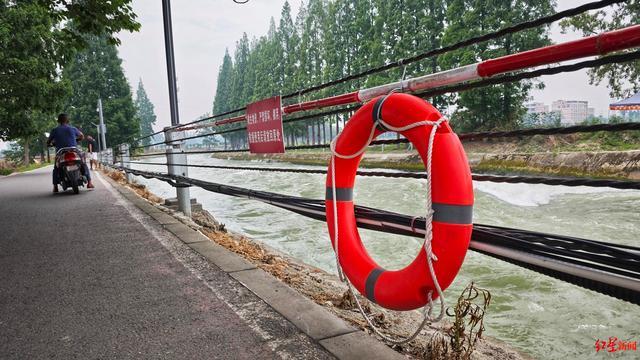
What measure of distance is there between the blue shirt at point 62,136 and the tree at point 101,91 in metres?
28.4

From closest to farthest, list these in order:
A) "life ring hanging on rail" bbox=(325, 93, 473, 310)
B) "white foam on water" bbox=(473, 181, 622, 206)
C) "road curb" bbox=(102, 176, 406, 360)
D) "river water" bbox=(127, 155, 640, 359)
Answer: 1. "life ring hanging on rail" bbox=(325, 93, 473, 310)
2. "road curb" bbox=(102, 176, 406, 360)
3. "river water" bbox=(127, 155, 640, 359)
4. "white foam on water" bbox=(473, 181, 622, 206)

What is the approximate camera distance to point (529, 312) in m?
3.40

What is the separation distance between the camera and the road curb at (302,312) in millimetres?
1562

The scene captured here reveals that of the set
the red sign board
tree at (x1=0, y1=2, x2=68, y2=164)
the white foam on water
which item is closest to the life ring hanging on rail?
the red sign board

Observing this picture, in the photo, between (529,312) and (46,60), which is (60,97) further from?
(529,312)

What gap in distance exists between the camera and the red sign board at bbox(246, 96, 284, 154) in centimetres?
332

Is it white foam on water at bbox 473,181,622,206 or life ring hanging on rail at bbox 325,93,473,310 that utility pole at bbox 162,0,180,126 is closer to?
life ring hanging on rail at bbox 325,93,473,310

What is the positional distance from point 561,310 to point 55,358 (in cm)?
372

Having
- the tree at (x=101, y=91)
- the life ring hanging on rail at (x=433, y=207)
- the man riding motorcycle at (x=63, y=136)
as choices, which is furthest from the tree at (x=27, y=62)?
the tree at (x=101, y=91)

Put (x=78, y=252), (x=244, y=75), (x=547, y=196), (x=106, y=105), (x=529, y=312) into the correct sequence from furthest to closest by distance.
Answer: (x=244, y=75) → (x=106, y=105) → (x=547, y=196) → (x=529, y=312) → (x=78, y=252)

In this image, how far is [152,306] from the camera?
6.64ft

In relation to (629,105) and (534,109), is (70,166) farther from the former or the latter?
(534,109)

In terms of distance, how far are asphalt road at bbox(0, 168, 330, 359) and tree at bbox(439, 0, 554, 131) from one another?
18.7 metres

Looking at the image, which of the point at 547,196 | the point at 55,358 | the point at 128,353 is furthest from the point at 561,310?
the point at 547,196
